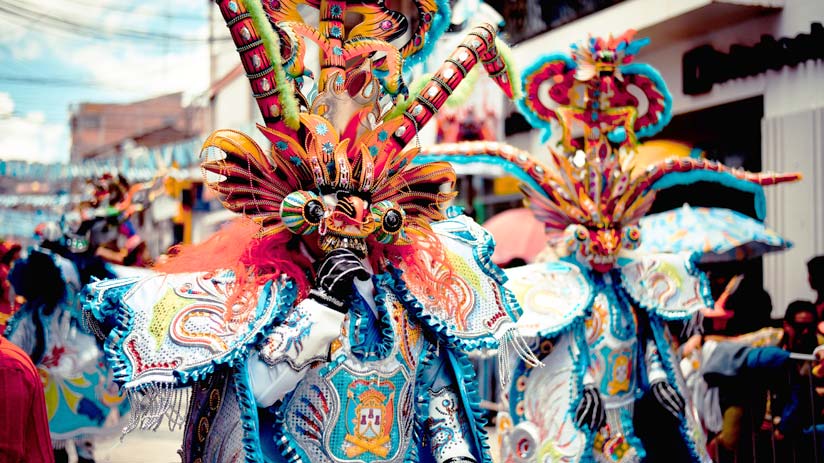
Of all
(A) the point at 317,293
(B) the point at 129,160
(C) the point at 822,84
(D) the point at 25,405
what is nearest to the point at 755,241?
(C) the point at 822,84

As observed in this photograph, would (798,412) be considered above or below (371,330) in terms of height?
below

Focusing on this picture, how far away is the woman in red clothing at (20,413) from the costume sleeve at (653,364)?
3.11 meters

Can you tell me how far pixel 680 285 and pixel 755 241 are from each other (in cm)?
207

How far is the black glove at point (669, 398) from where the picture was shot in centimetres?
491

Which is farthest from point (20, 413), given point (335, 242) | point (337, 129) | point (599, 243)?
point (599, 243)

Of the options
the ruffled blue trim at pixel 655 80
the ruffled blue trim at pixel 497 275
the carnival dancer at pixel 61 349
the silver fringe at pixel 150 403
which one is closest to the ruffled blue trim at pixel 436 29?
the ruffled blue trim at pixel 497 275

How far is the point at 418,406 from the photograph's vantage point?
10.3 feet

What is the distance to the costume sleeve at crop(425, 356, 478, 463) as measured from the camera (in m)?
3.08

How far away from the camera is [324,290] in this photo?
9.27 feet

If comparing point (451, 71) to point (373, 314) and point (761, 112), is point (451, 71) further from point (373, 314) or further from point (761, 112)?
point (761, 112)

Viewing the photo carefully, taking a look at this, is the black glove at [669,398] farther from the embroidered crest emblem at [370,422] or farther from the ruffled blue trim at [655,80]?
the embroidered crest emblem at [370,422]

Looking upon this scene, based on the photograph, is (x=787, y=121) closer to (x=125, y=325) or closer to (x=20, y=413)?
(x=125, y=325)

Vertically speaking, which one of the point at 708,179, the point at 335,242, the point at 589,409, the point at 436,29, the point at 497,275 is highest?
the point at 436,29

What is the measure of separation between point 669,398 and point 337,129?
2518 mm
